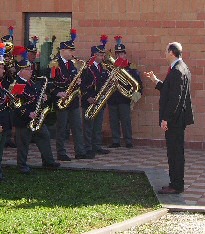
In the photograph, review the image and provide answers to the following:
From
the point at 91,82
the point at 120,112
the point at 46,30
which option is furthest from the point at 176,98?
the point at 46,30

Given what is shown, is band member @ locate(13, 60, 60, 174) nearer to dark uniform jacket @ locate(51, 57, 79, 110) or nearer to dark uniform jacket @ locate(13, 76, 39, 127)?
dark uniform jacket @ locate(13, 76, 39, 127)

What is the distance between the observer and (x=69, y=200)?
323 inches

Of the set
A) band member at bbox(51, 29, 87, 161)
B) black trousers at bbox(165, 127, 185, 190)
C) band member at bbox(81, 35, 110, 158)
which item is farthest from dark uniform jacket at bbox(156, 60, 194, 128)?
band member at bbox(81, 35, 110, 158)

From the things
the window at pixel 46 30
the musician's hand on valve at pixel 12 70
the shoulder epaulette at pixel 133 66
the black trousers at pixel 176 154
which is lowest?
the black trousers at pixel 176 154

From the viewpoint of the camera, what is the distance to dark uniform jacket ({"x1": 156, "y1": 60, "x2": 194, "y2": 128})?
27.8ft

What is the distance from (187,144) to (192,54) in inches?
76.3

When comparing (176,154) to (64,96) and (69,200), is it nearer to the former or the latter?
(69,200)

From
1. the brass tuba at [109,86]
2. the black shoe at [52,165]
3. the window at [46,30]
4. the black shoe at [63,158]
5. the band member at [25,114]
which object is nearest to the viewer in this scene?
the band member at [25,114]

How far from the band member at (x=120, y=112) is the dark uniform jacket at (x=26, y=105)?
147 inches

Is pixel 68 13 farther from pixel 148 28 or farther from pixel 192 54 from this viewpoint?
pixel 192 54

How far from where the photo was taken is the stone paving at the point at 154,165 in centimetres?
→ 847

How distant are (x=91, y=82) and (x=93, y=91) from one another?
178 millimetres

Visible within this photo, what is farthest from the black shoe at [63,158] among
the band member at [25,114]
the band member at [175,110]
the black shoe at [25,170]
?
the band member at [175,110]

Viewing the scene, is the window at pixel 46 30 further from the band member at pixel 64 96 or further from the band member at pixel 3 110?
the band member at pixel 3 110
